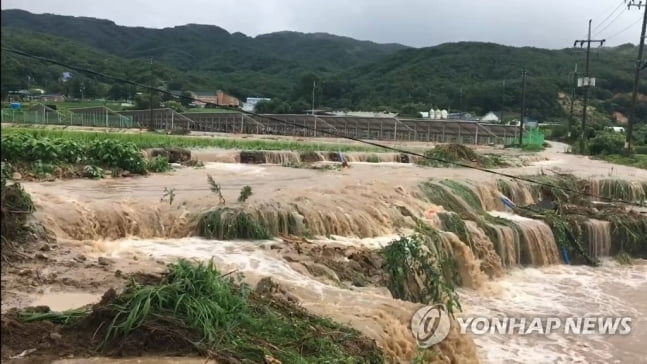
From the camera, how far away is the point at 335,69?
16100cm

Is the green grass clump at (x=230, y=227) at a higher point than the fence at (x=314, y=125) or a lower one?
lower

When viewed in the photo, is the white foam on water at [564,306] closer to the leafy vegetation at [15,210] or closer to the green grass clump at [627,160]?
the leafy vegetation at [15,210]

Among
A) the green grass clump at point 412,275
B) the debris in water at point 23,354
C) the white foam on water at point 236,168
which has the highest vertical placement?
the white foam on water at point 236,168

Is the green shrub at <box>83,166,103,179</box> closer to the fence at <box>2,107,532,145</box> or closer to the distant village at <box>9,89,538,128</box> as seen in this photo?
the fence at <box>2,107,532,145</box>

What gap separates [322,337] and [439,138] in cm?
5521

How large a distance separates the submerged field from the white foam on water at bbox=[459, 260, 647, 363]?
0.18 ft

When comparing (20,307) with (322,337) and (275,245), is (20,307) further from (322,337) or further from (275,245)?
(275,245)

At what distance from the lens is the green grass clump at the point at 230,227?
10.3 metres

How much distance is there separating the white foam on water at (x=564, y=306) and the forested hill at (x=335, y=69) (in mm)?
57315

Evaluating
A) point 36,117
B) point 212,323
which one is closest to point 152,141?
point 212,323

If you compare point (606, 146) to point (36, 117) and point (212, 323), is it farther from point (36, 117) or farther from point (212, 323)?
point (36, 117)

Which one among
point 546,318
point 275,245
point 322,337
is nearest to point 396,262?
point 275,245

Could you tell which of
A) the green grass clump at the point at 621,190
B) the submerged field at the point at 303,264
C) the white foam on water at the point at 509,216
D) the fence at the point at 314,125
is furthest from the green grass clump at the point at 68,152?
the fence at the point at 314,125

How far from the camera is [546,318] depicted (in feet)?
35.4
